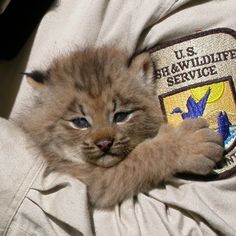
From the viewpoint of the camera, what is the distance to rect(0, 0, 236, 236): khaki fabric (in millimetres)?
1567

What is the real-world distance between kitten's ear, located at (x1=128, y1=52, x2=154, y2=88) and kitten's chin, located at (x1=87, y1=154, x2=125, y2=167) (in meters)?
0.26

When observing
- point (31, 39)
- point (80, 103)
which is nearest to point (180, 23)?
point (80, 103)

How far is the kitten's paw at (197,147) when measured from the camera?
162cm

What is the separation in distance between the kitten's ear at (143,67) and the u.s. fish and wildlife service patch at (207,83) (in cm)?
6

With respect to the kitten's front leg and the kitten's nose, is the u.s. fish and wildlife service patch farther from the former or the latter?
the kitten's nose

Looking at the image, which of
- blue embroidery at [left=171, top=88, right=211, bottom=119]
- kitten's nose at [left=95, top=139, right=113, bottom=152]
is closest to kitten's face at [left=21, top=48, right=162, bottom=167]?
kitten's nose at [left=95, top=139, right=113, bottom=152]

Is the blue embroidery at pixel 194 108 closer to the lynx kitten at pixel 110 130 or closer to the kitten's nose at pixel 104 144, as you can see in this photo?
the lynx kitten at pixel 110 130

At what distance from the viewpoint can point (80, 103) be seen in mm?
1746

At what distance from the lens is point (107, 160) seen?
169 cm

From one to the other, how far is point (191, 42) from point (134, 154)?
1.20 feet

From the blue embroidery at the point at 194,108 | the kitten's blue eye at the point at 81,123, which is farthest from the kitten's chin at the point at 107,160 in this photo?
the blue embroidery at the point at 194,108

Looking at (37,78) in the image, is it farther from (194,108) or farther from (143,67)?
(194,108)

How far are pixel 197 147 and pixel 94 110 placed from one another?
320 millimetres

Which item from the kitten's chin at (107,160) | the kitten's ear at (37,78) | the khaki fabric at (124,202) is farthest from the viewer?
the kitten's ear at (37,78)
